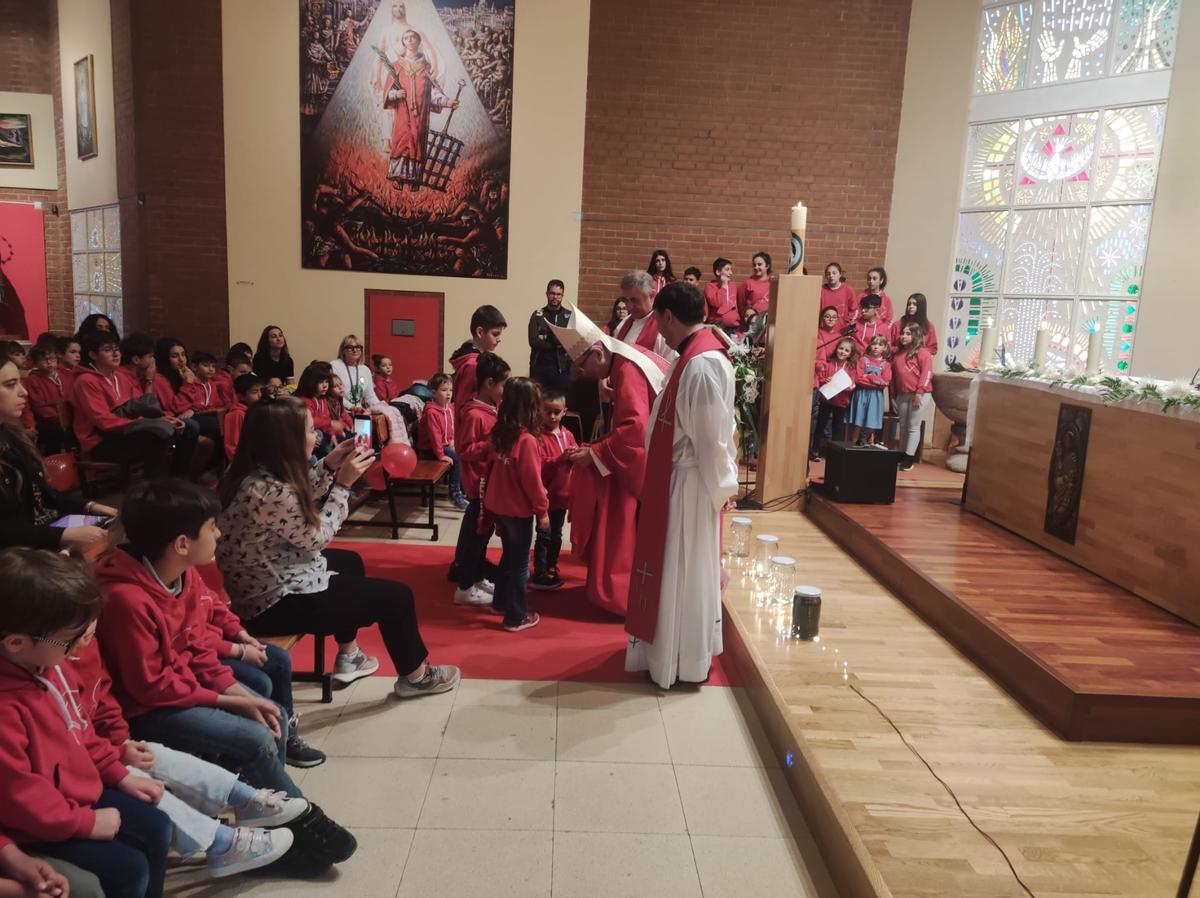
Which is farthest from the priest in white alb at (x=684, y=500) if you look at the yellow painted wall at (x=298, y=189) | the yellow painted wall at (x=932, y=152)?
the yellow painted wall at (x=932, y=152)

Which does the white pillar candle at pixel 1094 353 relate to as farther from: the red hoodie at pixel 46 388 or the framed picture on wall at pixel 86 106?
the framed picture on wall at pixel 86 106

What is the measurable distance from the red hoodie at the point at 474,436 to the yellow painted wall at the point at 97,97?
8.08 m

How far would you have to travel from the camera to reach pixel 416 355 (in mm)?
9602

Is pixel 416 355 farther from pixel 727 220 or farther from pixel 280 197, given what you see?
pixel 727 220

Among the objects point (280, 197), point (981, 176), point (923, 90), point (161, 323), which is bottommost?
point (161, 323)

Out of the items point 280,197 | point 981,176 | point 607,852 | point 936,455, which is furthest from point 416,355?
point 607,852

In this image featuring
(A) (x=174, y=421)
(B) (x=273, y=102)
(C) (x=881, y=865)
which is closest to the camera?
(C) (x=881, y=865)

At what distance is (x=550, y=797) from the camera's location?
9.17 ft

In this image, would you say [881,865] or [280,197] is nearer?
[881,865]

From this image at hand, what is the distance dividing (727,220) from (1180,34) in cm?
448

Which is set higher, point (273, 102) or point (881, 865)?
point (273, 102)

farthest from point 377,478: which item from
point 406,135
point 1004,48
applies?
point 1004,48

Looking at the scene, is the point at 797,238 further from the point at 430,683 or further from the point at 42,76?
the point at 42,76

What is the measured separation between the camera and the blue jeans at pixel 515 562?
166 inches
